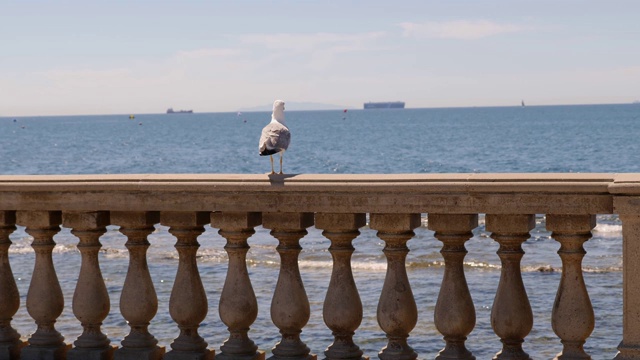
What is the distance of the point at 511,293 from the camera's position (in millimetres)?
4570

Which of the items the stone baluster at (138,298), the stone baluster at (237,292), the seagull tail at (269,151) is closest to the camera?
the stone baluster at (237,292)

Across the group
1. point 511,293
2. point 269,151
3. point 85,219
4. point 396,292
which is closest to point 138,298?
point 85,219

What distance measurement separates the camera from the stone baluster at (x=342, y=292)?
15.7 feet

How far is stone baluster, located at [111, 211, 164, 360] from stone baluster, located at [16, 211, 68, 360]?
1.23 feet

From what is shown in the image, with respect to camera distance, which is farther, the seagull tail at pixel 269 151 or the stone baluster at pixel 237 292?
the seagull tail at pixel 269 151

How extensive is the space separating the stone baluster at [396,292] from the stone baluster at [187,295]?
92cm

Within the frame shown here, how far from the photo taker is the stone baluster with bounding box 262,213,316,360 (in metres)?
4.86

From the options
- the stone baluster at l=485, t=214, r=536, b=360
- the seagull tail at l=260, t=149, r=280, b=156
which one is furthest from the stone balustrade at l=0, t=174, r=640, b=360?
the seagull tail at l=260, t=149, r=280, b=156

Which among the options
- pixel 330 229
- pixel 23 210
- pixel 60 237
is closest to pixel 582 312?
pixel 330 229

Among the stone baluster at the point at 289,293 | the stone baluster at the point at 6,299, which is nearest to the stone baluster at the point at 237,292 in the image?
the stone baluster at the point at 289,293

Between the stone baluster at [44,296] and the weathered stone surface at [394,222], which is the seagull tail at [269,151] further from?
the stone baluster at [44,296]

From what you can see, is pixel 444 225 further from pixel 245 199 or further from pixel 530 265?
pixel 530 265

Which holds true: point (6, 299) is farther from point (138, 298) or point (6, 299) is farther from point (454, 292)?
point (454, 292)

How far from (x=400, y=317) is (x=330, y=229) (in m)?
0.53
